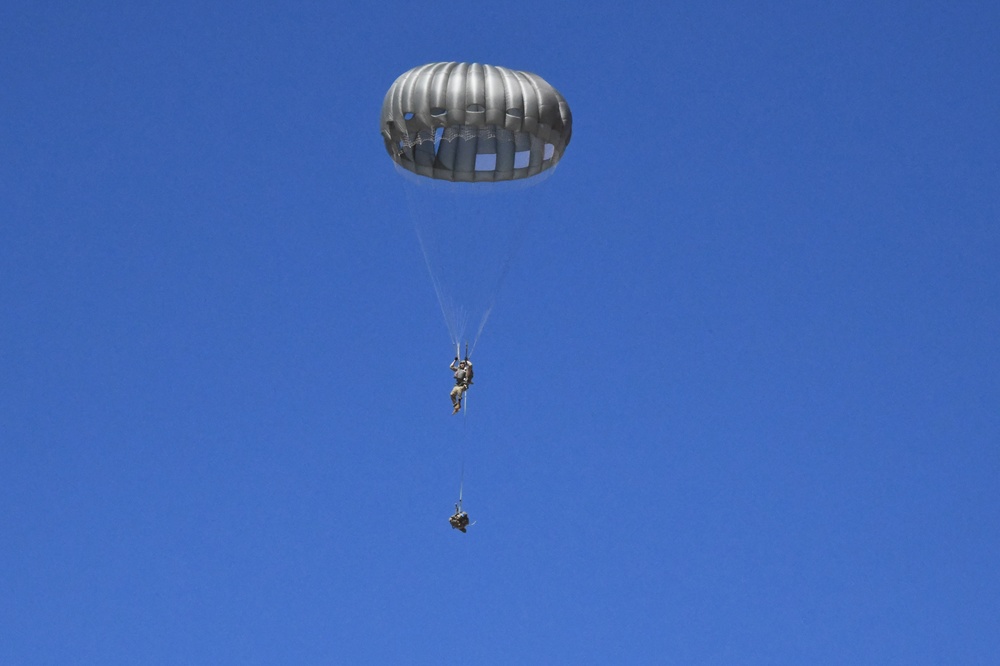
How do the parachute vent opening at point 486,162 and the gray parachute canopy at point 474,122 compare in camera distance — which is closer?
the gray parachute canopy at point 474,122

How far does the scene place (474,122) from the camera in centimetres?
6525

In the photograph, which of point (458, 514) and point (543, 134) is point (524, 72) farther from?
point (458, 514)

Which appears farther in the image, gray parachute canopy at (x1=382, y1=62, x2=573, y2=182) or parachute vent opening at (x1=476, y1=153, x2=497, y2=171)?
parachute vent opening at (x1=476, y1=153, x2=497, y2=171)

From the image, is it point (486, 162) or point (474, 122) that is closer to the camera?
point (474, 122)

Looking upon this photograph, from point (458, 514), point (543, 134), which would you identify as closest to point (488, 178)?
point (543, 134)

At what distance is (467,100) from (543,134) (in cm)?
221

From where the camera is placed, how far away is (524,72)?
66812mm

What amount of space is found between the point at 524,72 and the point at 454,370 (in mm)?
7603

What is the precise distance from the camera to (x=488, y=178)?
6750 cm

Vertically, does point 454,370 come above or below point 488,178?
below

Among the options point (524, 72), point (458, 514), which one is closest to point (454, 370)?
point (458, 514)

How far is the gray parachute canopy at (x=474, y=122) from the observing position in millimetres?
65250

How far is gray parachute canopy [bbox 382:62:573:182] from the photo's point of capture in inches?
2569

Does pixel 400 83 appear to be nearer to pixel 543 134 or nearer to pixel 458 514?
pixel 543 134
